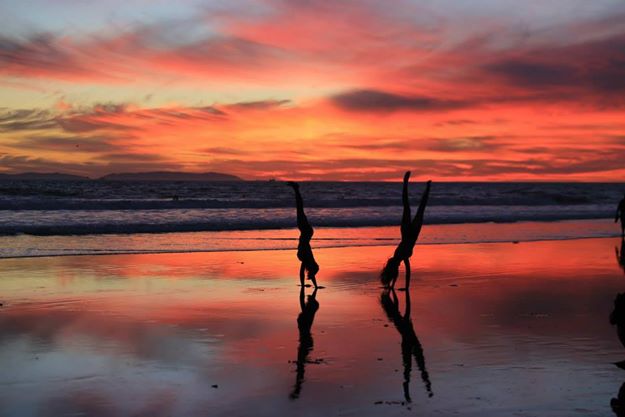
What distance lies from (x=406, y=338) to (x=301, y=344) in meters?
1.36

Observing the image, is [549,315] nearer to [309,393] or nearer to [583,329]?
[583,329]

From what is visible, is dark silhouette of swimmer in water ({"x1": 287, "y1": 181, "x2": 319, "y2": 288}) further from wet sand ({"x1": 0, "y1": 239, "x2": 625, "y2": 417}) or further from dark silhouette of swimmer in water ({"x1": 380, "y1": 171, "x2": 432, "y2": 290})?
dark silhouette of swimmer in water ({"x1": 380, "y1": 171, "x2": 432, "y2": 290})

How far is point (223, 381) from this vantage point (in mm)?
7023

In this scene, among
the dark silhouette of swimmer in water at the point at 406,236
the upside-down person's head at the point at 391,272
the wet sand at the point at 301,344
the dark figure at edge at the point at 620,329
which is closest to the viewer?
the dark figure at edge at the point at 620,329

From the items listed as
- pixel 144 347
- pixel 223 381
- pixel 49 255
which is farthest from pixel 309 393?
pixel 49 255

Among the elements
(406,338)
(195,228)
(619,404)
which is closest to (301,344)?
(406,338)

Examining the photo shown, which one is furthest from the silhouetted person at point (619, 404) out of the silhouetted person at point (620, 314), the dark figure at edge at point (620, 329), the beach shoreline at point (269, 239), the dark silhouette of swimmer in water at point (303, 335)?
the beach shoreline at point (269, 239)

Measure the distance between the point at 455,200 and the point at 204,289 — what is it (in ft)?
150

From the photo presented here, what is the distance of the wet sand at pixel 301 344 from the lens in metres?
6.46

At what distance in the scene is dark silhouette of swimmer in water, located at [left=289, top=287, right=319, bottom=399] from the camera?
7.06 m

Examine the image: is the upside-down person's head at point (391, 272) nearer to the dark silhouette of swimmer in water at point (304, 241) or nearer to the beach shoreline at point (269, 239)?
the dark silhouette of swimmer in water at point (304, 241)

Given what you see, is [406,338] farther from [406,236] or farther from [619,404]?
[406,236]

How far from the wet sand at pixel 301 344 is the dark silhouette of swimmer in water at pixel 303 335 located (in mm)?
33

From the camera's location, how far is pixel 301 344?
28.4 feet
